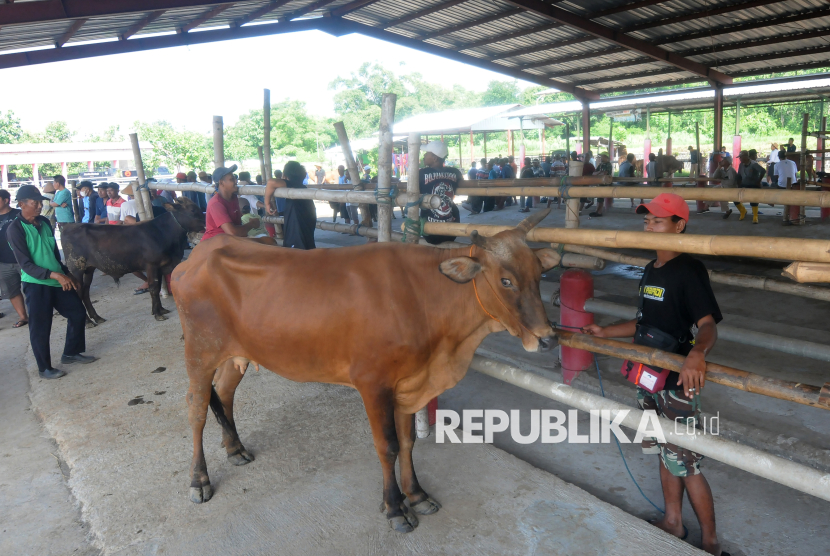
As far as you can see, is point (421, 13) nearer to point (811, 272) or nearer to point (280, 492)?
point (280, 492)

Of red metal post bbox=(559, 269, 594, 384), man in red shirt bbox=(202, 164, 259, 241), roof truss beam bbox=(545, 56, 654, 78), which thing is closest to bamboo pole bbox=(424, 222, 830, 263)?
red metal post bbox=(559, 269, 594, 384)

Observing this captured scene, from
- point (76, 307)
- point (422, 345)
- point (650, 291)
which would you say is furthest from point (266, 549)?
point (76, 307)

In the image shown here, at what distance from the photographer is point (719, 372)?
2.23 m

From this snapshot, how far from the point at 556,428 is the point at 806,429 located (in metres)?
1.49

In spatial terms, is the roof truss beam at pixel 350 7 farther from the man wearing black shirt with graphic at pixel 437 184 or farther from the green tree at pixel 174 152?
the green tree at pixel 174 152

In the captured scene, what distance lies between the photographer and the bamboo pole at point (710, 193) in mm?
3260

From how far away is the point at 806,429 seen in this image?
139 inches

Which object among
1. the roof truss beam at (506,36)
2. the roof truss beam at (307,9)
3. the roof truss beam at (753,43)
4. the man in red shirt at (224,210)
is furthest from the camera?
the roof truss beam at (506,36)

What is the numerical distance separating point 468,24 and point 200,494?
11.9 meters

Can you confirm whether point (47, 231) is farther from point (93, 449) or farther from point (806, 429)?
point (806, 429)

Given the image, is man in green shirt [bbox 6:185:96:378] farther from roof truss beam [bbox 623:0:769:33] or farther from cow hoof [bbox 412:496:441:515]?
roof truss beam [bbox 623:0:769:33]

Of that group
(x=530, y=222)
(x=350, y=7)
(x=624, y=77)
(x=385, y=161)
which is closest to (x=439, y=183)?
(x=385, y=161)

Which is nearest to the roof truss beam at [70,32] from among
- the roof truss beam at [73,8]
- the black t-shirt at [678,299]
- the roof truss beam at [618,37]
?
the roof truss beam at [73,8]

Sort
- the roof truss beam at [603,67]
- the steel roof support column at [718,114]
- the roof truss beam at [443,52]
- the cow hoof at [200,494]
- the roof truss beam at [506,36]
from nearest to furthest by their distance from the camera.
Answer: the cow hoof at [200,494] → the roof truss beam at [506,36] → the roof truss beam at [443,52] → the roof truss beam at [603,67] → the steel roof support column at [718,114]
